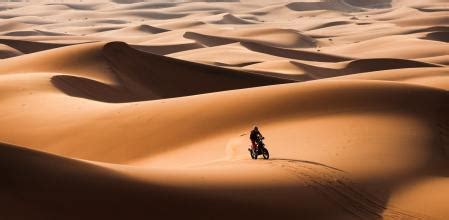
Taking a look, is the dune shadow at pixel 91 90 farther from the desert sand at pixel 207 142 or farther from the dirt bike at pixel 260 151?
the dirt bike at pixel 260 151

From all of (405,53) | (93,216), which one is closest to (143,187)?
(93,216)

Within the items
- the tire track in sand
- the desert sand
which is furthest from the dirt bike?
the tire track in sand

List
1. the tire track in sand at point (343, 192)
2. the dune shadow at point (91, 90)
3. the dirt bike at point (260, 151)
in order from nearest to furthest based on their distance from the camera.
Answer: the tire track in sand at point (343, 192) < the dirt bike at point (260, 151) < the dune shadow at point (91, 90)

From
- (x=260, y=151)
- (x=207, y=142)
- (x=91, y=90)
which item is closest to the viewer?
(x=260, y=151)

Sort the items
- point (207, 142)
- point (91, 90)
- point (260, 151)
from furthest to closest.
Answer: point (91, 90), point (207, 142), point (260, 151)

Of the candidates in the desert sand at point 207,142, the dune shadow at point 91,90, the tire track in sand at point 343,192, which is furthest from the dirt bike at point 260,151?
the dune shadow at point 91,90

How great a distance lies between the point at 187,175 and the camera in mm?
8523

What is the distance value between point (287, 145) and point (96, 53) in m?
15.3

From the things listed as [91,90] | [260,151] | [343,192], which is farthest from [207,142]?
[91,90]

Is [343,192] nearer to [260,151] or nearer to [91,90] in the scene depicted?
[260,151]

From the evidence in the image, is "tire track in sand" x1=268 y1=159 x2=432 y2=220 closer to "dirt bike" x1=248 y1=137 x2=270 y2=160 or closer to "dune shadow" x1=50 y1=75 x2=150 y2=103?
"dirt bike" x1=248 y1=137 x2=270 y2=160

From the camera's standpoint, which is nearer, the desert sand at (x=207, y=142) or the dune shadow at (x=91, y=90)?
the desert sand at (x=207, y=142)

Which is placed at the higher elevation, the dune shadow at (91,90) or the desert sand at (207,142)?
the desert sand at (207,142)

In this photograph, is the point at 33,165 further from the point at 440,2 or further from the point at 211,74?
the point at 440,2
